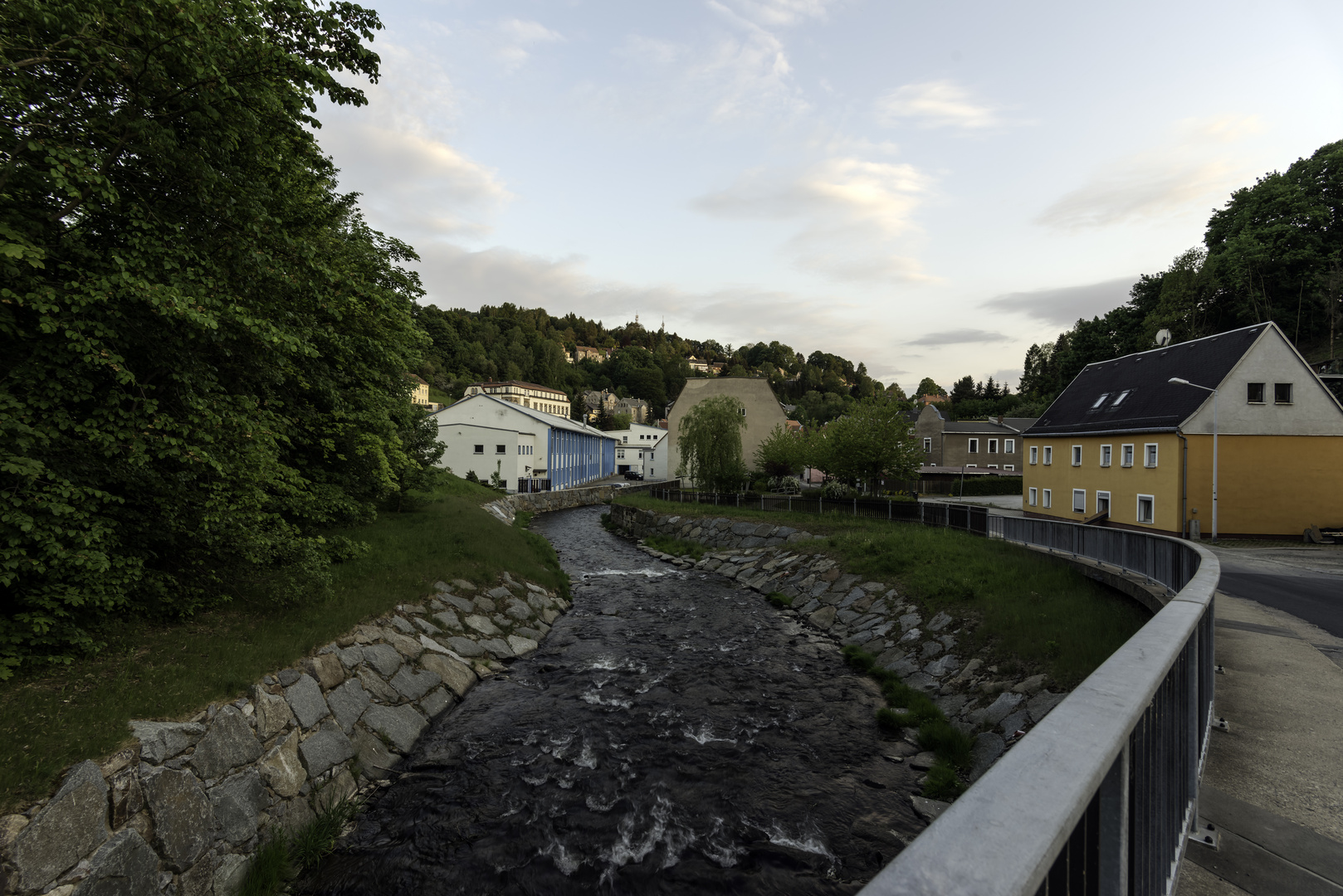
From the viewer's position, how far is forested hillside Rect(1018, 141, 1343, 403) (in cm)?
5178

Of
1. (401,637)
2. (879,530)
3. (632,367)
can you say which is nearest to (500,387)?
(632,367)

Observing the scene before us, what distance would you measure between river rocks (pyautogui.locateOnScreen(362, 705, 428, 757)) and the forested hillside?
71840 millimetres

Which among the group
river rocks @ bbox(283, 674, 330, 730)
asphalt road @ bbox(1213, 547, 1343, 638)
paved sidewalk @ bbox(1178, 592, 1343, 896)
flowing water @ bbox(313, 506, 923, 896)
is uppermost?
paved sidewalk @ bbox(1178, 592, 1343, 896)

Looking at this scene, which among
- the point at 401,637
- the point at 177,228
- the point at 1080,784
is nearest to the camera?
the point at 1080,784

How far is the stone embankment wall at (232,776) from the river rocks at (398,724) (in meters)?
0.02

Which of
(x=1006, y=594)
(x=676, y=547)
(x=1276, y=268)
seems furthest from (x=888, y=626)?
(x=1276, y=268)

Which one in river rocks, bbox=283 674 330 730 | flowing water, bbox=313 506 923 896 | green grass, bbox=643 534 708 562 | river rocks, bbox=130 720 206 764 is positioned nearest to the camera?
river rocks, bbox=130 720 206 764

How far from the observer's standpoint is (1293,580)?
1598cm

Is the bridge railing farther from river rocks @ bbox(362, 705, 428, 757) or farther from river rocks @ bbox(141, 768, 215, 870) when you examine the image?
river rocks @ bbox(362, 705, 428, 757)

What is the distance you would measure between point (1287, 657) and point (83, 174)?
52.5 feet

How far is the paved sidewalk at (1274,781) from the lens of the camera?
3.46 metres

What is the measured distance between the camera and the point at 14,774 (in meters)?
5.70

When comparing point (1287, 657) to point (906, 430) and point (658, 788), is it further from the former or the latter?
point (906, 430)

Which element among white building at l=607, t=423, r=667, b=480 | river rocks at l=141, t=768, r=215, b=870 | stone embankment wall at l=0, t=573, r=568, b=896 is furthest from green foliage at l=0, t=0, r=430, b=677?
white building at l=607, t=423, r=667, b=480
